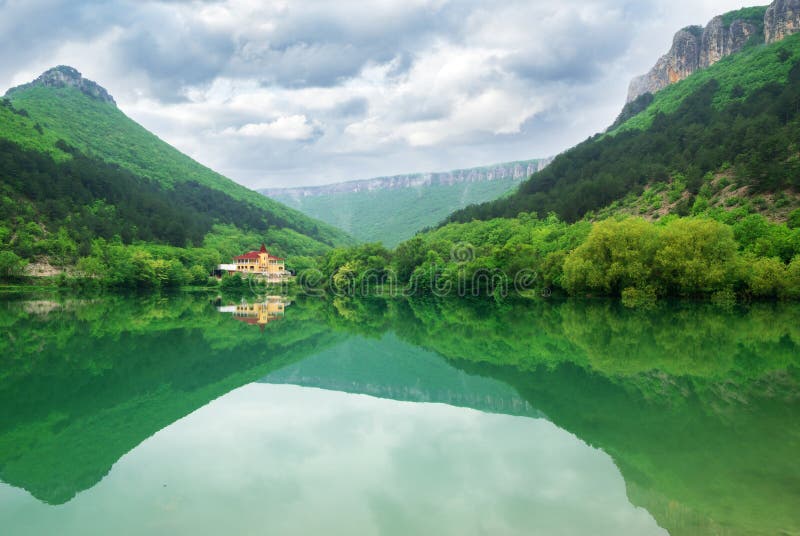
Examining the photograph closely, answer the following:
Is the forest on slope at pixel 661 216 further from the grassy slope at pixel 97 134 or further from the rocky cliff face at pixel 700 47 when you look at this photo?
the grassy slope at pixel 97 134

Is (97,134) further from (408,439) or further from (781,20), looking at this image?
(781,20)

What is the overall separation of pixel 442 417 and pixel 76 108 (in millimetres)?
228452

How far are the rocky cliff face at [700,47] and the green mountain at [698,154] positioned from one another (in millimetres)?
2634

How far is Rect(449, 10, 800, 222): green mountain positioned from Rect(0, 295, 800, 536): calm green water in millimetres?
49168

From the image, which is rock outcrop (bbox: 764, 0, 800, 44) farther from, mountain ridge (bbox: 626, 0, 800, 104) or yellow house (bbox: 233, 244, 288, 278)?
yellow house (bbox: 233, 244, 288, 278)

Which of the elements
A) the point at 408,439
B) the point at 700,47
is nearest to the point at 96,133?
the point at 700,47

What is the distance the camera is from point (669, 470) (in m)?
8.81

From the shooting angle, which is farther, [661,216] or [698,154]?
[698,154]

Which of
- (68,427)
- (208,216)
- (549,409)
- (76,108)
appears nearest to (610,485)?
(549,409)

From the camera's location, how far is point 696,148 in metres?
84.8

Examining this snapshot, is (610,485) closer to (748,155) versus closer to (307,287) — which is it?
(748,155)

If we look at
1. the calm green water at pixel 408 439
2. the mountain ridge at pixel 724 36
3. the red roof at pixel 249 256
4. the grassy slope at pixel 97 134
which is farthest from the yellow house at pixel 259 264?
the mountain ridge at pixel 724 36

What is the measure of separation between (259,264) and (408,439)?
12322 cm

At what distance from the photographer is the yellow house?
128000mm
